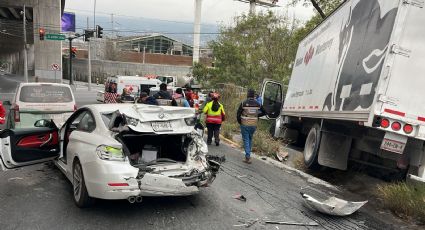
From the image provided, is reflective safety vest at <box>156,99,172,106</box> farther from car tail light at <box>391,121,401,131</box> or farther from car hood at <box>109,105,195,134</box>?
car tail light at <box>391,121,401,131</box>

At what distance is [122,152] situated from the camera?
5.39 meters

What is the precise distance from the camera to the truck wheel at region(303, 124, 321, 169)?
913 cm

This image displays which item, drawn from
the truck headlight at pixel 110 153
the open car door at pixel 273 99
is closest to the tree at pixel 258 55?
the open car door at pixel 273 99

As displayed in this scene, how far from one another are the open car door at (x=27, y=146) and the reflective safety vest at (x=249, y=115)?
4289 mm

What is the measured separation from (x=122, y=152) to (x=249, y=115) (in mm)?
4703

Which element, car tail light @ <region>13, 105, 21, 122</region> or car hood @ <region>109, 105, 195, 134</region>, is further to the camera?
car tail light @ <region>13, 105, 21, 122</region>

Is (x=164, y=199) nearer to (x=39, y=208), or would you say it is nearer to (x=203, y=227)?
(x=203, y=227)

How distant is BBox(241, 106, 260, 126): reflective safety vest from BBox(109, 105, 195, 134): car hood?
3441 millimetres

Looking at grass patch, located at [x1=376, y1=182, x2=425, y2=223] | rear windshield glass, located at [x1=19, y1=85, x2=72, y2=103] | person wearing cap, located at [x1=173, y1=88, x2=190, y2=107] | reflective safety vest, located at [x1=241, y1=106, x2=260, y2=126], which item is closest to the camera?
grass patch, located at [x1=376, y1=182, x2=425, y2=223]

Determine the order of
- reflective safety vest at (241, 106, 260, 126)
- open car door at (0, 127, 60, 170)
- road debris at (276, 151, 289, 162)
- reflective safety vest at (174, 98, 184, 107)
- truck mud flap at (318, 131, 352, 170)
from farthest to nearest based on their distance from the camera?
reflective safety vest at (174, 98, 184, 107)
road debris at (276, 151, 289, 162)
reflective safety vest at (241, 106, 260, 126)
truck mud flap at (318, 131, 352, 170)
open car door at (0, 127, 60, 170)

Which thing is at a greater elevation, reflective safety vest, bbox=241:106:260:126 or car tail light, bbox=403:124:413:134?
car tail light, bbox=403:124:413:134

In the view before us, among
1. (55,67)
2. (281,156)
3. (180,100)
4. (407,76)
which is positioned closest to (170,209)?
(407,76)

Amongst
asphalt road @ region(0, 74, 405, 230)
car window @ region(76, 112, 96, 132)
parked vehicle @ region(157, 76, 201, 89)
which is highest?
car window @ region(76, 112, 96, 132)

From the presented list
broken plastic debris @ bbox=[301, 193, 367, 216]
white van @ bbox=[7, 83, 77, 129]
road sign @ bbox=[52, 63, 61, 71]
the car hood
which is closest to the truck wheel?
broken plastic debris @ bbox=[301, 193, 367, 216]
